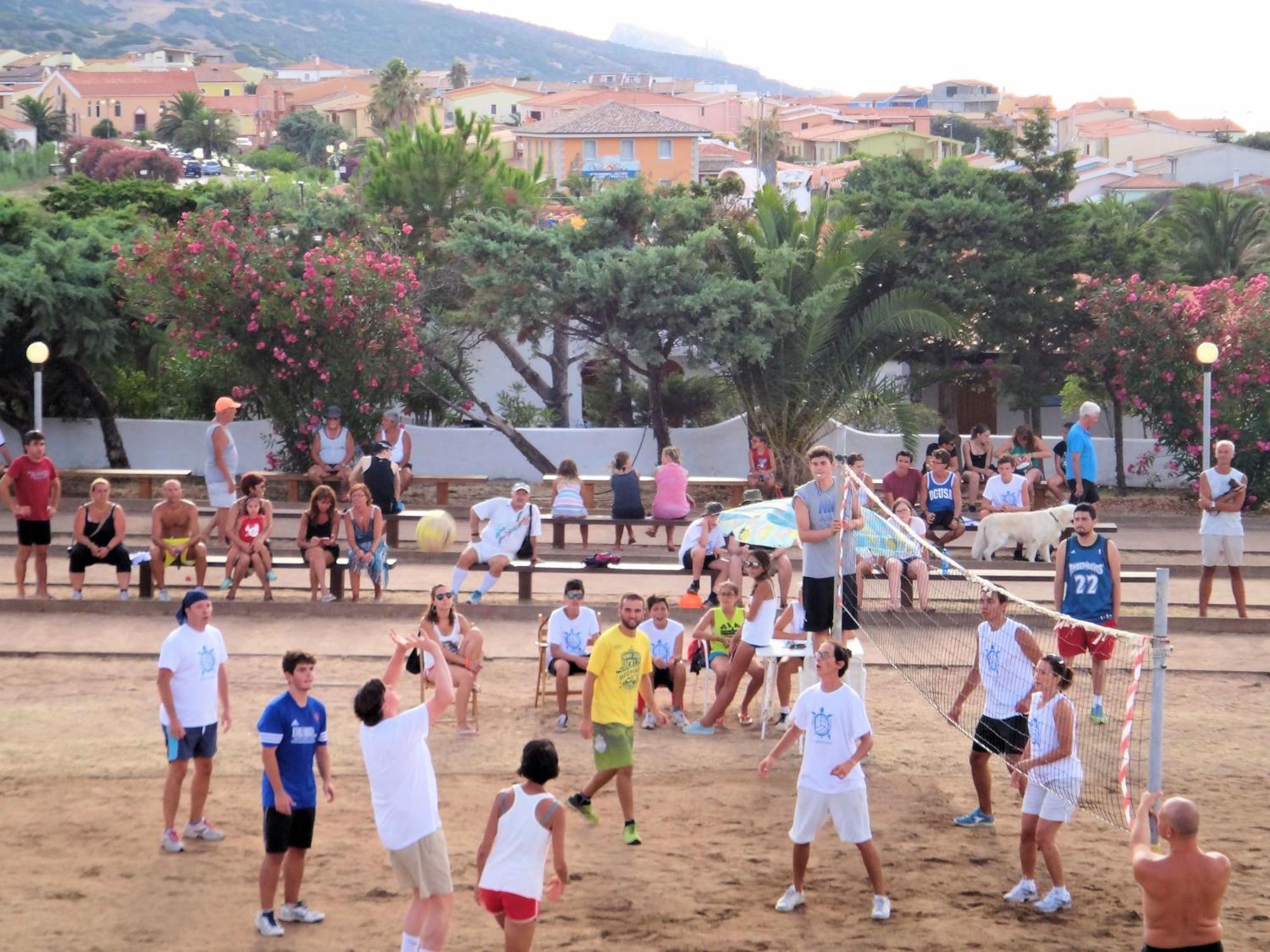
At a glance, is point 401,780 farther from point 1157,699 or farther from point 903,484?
point 903,484

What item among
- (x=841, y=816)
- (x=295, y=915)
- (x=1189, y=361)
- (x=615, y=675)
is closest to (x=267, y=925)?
(x=295, y=915)

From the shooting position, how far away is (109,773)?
34.9 feet

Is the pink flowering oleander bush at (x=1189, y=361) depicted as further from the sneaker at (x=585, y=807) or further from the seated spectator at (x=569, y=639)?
the sneaker at (x=585, y=807)

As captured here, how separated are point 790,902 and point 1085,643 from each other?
4.34 meters

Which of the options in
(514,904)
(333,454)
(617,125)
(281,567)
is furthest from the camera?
(617,125)

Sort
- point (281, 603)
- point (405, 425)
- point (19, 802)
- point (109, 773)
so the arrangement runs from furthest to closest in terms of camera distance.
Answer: point (405, 425) < point (281, 603) < point (109, 773) < point (19, 802)

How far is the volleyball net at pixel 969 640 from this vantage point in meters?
10.4

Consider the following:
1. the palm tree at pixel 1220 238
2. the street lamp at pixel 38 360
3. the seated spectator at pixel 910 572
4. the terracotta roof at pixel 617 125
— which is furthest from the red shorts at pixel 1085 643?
the terracotta roof at pixel 617 125

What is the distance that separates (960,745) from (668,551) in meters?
7.50

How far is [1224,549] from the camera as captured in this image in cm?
1528

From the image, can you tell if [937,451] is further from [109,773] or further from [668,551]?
[109,773]

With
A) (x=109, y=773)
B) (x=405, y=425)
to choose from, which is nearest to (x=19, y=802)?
(x=109, y=773)

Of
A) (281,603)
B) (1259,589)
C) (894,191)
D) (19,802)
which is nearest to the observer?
(19,802)

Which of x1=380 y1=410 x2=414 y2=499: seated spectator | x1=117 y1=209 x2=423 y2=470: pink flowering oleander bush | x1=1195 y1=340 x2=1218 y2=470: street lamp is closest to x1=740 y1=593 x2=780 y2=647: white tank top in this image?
x1=380 y1=410 x2=414 y2=499: seated spectator
